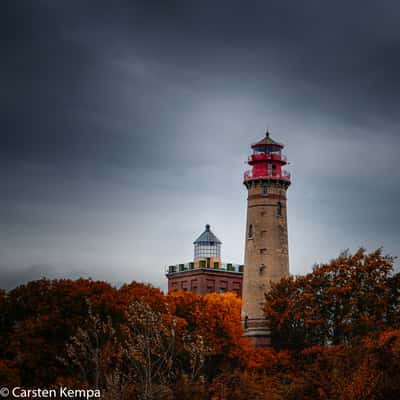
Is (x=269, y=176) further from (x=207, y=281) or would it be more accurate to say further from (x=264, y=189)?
(x=207, y=281)

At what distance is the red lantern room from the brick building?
3173 cm

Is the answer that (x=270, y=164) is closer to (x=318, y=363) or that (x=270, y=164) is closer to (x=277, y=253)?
(x=277, y=253)

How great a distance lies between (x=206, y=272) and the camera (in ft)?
381

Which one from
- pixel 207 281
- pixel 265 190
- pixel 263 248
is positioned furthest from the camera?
pixel 207 281

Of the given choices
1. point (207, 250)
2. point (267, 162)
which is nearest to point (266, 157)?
point (267, 162)

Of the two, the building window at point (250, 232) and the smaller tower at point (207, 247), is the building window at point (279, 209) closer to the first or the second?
the building window at point (250, 232)

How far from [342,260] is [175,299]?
13641 millimetres

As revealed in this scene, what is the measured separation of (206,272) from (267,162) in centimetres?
3329

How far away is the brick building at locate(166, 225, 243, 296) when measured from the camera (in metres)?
116

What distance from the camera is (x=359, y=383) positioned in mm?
55031

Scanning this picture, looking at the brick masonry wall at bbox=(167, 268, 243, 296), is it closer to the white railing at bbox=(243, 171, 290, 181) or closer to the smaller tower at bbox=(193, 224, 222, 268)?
the smaller tower at bbox=(193, 224, 222, 268)

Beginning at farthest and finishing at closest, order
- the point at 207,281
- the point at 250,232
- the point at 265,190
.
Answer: the point at 207,281
the point at 265,190
the point at 250,232

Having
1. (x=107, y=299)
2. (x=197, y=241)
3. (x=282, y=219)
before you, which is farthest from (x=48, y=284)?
(x=197, y=241)

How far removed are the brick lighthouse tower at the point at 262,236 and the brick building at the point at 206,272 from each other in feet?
105
